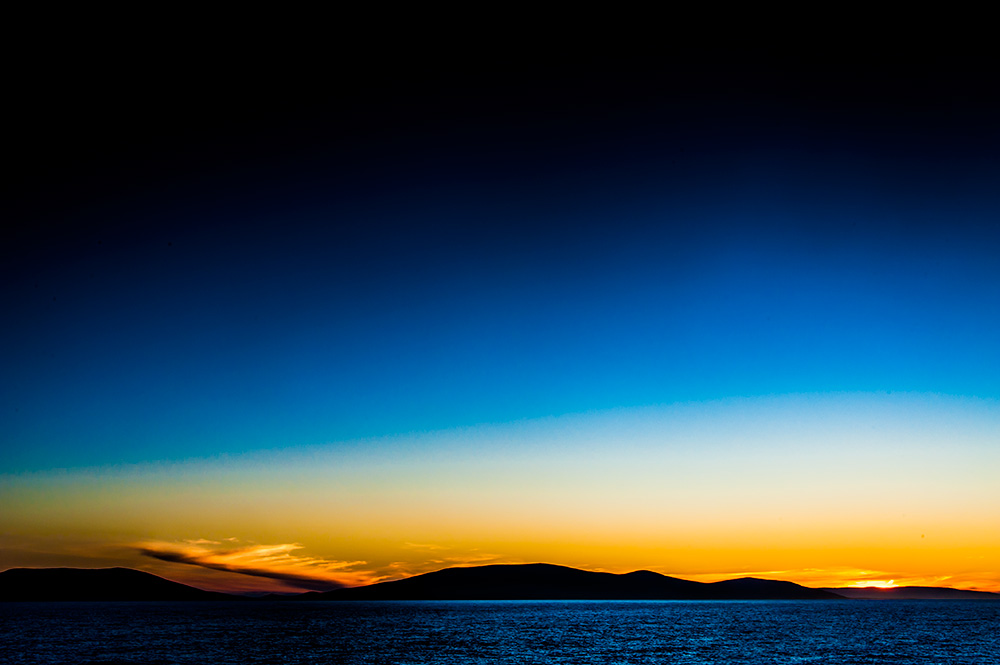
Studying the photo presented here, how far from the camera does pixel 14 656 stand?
69.8m

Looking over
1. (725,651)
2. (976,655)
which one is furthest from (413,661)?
(976,655)

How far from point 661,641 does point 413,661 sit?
38.9m

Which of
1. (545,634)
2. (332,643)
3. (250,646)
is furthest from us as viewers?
(545,634)

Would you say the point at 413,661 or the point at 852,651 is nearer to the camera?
the point at 413,661

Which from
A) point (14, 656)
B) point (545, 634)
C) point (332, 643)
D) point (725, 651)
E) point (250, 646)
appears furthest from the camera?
point (545, 634)

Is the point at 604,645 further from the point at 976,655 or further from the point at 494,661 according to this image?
the point at 976,655

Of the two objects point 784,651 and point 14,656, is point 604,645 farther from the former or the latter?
point 14,656

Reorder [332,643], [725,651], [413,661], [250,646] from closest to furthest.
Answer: [413,661] → [725,651] → [250,646] → [332,643]

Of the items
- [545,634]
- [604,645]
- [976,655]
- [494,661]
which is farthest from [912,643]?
[494,661]

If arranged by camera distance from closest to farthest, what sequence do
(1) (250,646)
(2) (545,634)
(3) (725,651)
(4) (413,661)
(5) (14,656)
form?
1. (4) (413,661)
2. (5) (14,656)
3. (3) (725,651)
4. (1) (250,646)
5. (2) (545,634)

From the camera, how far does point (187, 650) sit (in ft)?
255

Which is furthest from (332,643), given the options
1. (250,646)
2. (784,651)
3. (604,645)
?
(784,651)

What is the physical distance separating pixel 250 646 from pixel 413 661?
96.0 feet

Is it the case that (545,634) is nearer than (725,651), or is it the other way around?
(725,651)
